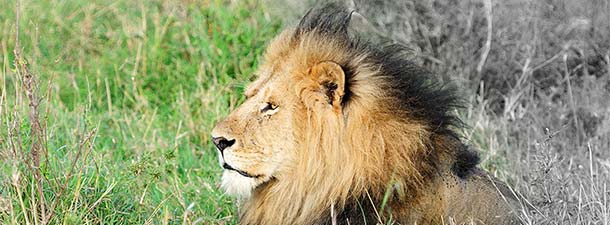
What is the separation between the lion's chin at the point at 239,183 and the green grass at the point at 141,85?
1.55 feet

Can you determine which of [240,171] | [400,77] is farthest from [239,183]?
Answer: [400,77]

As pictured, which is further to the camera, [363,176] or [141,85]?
[141,85]

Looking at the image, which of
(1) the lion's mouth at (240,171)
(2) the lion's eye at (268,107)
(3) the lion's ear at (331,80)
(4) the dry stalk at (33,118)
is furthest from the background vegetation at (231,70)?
(3) the lion's ear at (331,80)

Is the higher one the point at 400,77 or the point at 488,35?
the point at 400,77

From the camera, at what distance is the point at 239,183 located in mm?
3562

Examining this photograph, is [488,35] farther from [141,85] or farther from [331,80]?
[331,80]

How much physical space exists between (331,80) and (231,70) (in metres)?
2.80

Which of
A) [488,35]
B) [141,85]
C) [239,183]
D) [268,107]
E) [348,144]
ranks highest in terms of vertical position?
[268,107]

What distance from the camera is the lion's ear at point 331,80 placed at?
3414 mm

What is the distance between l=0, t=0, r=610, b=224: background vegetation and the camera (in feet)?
16.7

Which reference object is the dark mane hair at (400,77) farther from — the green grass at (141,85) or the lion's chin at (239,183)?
the green grass at (141,85)

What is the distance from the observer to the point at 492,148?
5.11m

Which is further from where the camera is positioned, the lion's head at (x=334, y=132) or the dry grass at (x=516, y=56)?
the dry grass at (x=516, y=56)

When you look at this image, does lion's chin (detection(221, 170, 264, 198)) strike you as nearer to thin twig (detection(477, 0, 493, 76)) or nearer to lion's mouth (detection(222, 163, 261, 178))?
lion's mouth (detection(222, 163, 261, 178))
